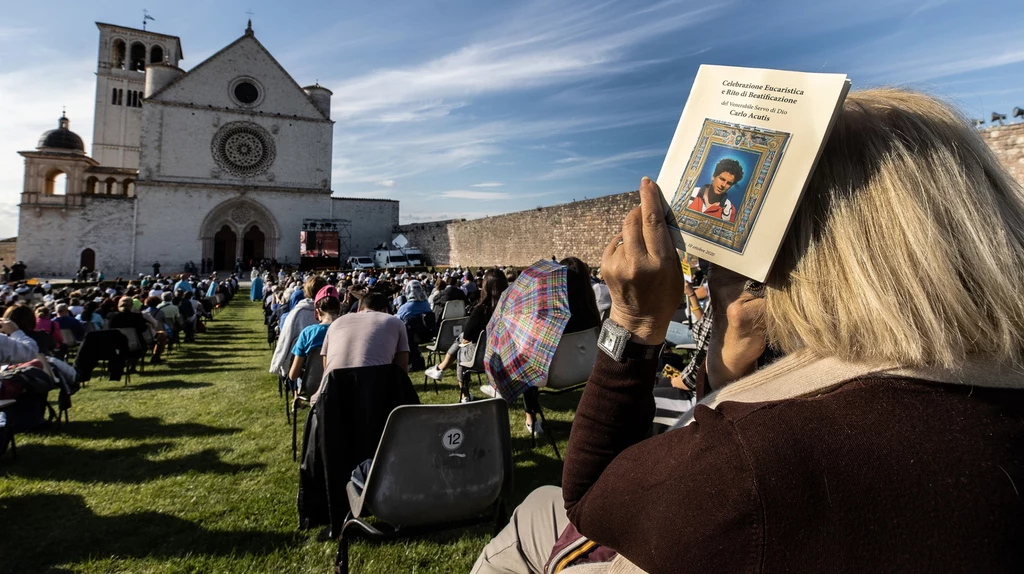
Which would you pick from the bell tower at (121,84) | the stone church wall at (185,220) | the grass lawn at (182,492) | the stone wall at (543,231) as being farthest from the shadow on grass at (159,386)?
the bell tower at (121,84)

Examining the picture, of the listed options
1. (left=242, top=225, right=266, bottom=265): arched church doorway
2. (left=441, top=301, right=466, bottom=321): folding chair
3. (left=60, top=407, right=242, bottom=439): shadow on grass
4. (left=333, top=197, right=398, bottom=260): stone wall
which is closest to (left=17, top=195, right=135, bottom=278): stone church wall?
(left=242, top=225, right=266, bottom=265): arched church doorway

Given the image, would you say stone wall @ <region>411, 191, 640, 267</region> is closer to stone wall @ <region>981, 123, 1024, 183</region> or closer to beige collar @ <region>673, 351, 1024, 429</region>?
stone wall @ <region>981, 123, 1024, 183</region>

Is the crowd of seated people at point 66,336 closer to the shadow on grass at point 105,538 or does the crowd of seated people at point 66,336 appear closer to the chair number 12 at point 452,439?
the shadow on grass at point 105,538

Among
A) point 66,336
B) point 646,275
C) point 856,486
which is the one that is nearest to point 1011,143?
point 646,275

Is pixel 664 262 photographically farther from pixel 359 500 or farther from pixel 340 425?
pixel 340 425

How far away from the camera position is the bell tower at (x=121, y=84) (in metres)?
39.7

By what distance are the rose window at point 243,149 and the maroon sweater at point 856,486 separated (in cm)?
3654

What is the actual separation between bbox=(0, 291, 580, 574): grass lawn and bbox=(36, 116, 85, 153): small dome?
3773cm

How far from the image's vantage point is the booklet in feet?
2.78

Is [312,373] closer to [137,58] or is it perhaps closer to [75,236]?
[75,236]

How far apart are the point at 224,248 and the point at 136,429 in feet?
107

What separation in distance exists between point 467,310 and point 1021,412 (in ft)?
27.6

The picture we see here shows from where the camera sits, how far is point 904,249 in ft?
2.56

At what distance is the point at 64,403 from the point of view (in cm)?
509
